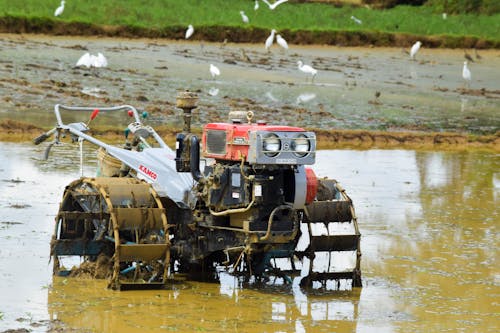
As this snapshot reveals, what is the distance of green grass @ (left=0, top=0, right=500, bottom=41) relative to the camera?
38719 millimetres

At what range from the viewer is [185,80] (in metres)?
27.1

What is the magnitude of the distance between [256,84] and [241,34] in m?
12.5

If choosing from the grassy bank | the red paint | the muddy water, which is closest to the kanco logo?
the red paint

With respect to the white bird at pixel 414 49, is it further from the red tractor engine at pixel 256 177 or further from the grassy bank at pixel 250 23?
the red tractor engine at pixel 256 177

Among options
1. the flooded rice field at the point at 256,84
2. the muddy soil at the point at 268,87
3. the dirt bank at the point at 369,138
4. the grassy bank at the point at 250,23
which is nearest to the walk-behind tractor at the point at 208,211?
the dirt bank at the point at 369,138

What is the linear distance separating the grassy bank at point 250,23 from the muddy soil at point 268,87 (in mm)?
1157

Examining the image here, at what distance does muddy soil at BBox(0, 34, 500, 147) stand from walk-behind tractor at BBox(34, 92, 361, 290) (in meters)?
8.62

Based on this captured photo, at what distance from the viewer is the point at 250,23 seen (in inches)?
1650

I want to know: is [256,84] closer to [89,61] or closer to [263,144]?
[89,61]

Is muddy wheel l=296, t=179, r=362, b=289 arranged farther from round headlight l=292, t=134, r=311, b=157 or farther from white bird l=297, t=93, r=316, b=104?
white bird l=297, t=93, r=316, b=104

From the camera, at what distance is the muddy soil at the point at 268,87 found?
21812mm

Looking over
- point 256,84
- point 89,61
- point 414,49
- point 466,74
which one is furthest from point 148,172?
point 414,49

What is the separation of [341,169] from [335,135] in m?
→ 3.68

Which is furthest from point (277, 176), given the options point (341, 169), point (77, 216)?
point (341, 169)
